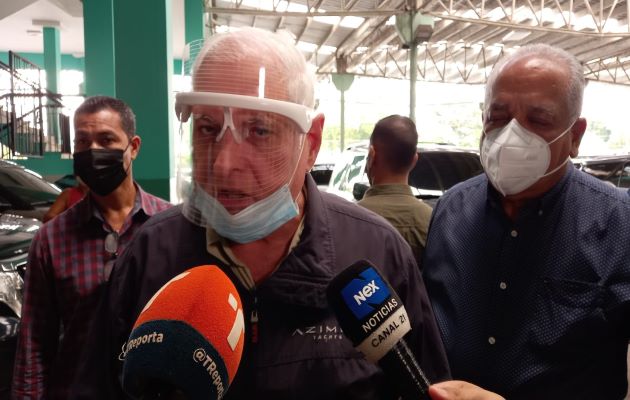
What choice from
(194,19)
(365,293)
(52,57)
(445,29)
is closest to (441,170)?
(365,293)

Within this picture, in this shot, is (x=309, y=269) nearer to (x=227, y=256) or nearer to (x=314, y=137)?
(x=227, y=256)

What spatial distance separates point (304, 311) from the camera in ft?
→ 4.41

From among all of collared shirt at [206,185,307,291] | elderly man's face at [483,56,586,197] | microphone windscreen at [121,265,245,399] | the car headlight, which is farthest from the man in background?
the car headlight

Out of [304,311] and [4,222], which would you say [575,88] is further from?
[4,222]

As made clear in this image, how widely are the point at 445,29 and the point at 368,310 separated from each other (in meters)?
14.2

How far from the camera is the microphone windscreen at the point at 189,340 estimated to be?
0.97 metres

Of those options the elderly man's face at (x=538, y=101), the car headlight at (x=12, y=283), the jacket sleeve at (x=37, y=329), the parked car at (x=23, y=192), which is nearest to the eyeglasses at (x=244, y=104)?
the elderly man's face at (x=538, y=101)

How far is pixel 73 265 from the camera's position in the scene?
Answer: 86.4 inches

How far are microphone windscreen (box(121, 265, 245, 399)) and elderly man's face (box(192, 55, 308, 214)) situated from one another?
259 millimetres

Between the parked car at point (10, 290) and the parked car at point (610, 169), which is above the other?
the parked car at point (610, 169)

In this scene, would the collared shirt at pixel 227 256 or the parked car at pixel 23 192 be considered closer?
the collared shirt at pixel 227 256

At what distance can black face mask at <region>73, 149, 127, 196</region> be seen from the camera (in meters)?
2.48

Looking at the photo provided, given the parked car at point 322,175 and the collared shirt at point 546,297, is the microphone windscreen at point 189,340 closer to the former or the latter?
the collared shirt at point 546,297

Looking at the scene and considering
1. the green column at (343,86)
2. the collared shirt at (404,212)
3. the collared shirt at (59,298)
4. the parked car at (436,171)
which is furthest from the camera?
the green column at (343,86)
